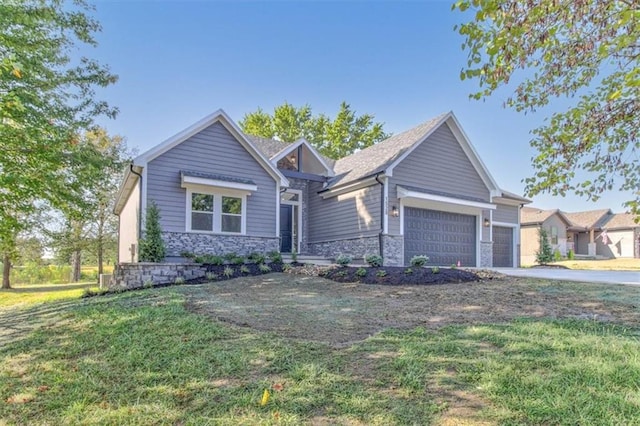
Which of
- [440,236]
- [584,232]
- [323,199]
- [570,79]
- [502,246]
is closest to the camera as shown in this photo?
[570,79]

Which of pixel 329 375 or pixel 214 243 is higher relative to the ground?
pixel 214 243

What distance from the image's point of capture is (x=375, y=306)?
20.8ft

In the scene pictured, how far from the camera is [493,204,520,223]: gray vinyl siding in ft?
58.6

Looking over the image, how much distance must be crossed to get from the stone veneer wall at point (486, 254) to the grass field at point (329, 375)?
1070cm

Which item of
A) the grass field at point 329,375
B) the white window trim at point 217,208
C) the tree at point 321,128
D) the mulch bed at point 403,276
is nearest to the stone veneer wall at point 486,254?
the mulch bed at point 403,276

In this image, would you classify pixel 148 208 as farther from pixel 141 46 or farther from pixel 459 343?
pixel 459 343

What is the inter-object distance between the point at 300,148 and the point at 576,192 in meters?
11.5

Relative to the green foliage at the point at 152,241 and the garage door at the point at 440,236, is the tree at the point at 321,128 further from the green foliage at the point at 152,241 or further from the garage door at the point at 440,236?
the green foliage at the point at 152,241

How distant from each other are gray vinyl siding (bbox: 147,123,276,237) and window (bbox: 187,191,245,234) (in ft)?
0.82

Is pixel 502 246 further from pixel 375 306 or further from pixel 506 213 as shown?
pixel 375 306

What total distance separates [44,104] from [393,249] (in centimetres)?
1033

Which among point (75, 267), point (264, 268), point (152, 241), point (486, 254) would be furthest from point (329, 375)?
point (75, 267)

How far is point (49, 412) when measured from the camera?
3438mm

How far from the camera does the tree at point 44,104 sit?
7559 mm
